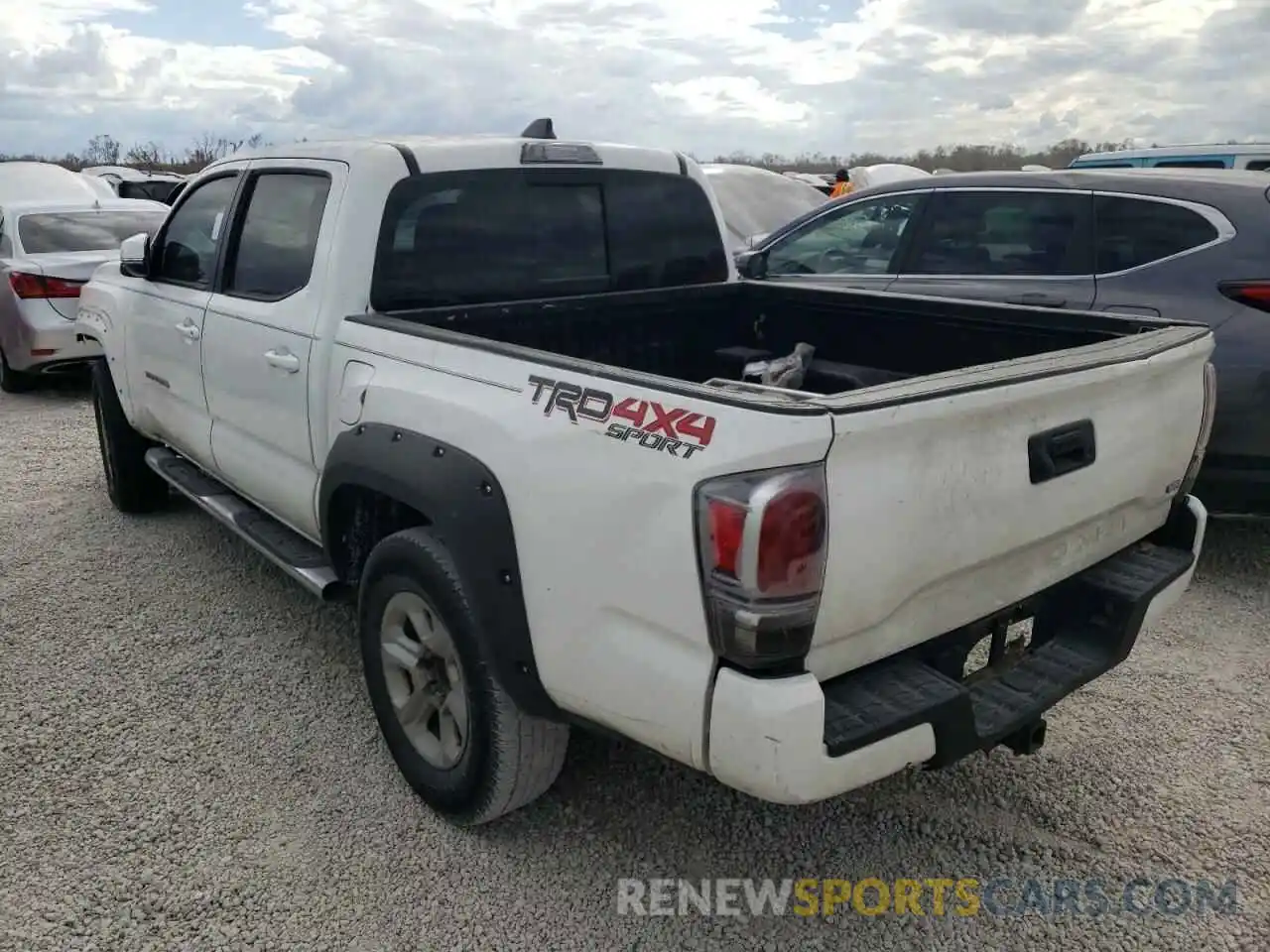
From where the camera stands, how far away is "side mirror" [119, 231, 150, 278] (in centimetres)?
466

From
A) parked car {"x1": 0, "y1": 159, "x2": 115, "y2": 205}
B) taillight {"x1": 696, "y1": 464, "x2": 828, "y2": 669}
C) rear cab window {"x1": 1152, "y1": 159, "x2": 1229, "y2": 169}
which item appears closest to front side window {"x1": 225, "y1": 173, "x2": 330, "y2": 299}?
taillight {"x1": 696, "y1": 464, "x2": 828, "y2": 669}

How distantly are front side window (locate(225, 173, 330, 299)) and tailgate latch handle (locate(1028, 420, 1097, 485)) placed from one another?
2310 mm

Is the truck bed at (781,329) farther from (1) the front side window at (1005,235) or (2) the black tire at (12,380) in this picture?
(2) the black tire at (12,380)

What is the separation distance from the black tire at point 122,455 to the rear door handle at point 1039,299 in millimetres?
4450

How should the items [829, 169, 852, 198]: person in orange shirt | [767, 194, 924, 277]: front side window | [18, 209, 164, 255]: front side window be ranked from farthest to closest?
1. [829, 169, 852, 198]: person in orange shirt
2. [18, 209, 164, 255]: front side window
3. [767, 194, 924, 277]: front side window

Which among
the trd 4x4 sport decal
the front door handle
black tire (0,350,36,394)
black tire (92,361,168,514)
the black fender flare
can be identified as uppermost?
the trd 4x4 sport decal

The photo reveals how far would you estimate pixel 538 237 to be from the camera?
144 inches

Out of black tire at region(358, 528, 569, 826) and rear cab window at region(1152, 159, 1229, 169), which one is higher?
rear cab window at region(1152, 159, 1229, 169)

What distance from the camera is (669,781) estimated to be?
3.17 meters

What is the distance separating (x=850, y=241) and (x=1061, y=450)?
13.1 ft

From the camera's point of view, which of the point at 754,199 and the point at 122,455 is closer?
the point at 122,455

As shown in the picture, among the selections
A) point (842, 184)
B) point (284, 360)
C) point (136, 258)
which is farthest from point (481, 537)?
point (842, 184)

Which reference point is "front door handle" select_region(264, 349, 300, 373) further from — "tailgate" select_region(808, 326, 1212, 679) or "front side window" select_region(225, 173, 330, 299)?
"tailgate" select_region(808, 326, 1212, 679)

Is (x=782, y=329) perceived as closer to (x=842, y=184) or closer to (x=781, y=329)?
(x=781, y=329)
